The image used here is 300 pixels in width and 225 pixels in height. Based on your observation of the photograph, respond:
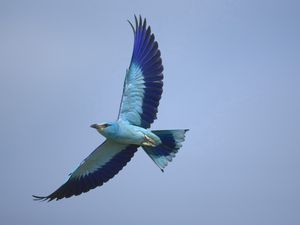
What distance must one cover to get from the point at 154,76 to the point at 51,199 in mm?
4219

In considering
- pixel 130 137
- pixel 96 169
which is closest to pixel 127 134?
pixel 130 137

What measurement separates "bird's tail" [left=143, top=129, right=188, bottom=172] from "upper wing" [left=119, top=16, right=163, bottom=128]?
0.57 m

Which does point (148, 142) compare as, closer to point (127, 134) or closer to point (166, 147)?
point (127, 134)

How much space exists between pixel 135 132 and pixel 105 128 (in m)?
0.76

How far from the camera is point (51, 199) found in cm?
1591

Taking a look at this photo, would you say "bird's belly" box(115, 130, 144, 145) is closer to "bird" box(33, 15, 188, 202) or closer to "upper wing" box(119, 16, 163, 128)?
"bird" box(33, 15, 188, 202)

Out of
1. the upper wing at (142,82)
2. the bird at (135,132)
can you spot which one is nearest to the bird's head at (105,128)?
the bird at (135,132)

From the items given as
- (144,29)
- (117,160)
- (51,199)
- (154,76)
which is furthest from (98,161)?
(144,29)

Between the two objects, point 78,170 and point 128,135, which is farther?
point 78,170

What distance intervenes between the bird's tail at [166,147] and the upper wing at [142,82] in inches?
22.6

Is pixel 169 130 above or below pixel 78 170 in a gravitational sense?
above

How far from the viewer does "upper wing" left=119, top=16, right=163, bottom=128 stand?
15.2 meters

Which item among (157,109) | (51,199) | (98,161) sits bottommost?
(51,199)

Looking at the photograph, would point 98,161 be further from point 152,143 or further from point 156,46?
point 156,46
